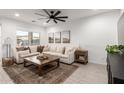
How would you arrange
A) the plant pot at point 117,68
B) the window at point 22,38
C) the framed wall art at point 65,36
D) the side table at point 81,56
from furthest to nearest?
1. the framed wall art at point 65,36
2. the window at point 22,38
3. the side table at point 81,56
4. the plant pot at point 117,68

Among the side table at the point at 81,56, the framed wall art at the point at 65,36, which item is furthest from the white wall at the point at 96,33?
the side table at the point at 81,56

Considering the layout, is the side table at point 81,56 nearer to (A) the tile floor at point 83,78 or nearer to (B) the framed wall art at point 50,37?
(A) the tile floor at point 83,78

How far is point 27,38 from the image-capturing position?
231 inches

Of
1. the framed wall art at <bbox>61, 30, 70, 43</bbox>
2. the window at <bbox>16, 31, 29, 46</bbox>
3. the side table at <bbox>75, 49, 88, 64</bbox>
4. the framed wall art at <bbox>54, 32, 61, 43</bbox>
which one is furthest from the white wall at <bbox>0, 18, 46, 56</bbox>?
the side table at <bbox>75, 49, 88, 64</bbox>

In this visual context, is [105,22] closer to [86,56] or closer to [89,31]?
[89,31]

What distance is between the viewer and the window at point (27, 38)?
5316mm

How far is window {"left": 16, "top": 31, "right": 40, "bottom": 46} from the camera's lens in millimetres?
5316

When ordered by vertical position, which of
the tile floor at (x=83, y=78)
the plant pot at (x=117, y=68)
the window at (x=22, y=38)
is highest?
the window at (x=22, y=38)

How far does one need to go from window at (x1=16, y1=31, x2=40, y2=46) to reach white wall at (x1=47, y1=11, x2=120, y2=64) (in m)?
3.11

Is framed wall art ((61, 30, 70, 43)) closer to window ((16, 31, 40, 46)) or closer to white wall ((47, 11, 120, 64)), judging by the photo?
white wall ((47, 11, 120, 64))

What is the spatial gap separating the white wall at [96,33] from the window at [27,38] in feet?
10.2
